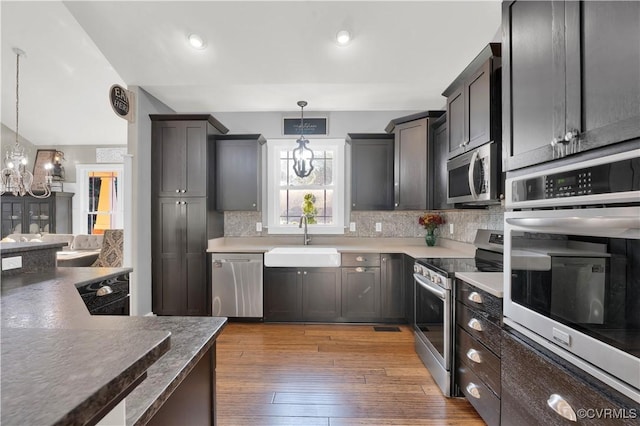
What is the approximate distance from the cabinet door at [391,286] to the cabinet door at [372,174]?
0.70 metres

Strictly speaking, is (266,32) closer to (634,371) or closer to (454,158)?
(454,158)

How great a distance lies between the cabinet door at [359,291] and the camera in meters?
3.49

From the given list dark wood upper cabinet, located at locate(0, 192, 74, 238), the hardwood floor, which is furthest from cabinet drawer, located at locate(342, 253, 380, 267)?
dark wood upper cabinet, located at locate(0, 192, 74, 238)

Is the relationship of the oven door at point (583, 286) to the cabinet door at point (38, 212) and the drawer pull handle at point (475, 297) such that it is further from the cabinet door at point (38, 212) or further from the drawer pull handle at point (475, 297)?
the cabinet door at point (38, 212)

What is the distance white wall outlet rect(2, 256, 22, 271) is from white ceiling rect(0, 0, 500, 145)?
2149 mm

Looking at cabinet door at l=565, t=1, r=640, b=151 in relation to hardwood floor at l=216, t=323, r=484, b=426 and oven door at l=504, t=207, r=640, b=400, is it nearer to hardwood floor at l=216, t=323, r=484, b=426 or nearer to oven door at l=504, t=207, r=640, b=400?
oven door at l=504, t=207, r=640, b=400

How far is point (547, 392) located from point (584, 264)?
1.82 feet

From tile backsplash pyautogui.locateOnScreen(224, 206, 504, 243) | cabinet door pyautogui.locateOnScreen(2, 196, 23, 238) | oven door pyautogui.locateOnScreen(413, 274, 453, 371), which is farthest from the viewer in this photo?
cabinet door pyautogui.locateOnScreen(2, 196, 23, 238)

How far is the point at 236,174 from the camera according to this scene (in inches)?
150

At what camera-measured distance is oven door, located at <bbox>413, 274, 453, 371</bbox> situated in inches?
84.6

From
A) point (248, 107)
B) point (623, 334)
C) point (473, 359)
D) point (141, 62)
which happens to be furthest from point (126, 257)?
point (623, 334)

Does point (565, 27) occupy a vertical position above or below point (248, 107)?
below

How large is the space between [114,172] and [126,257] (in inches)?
152

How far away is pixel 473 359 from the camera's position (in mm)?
1863
